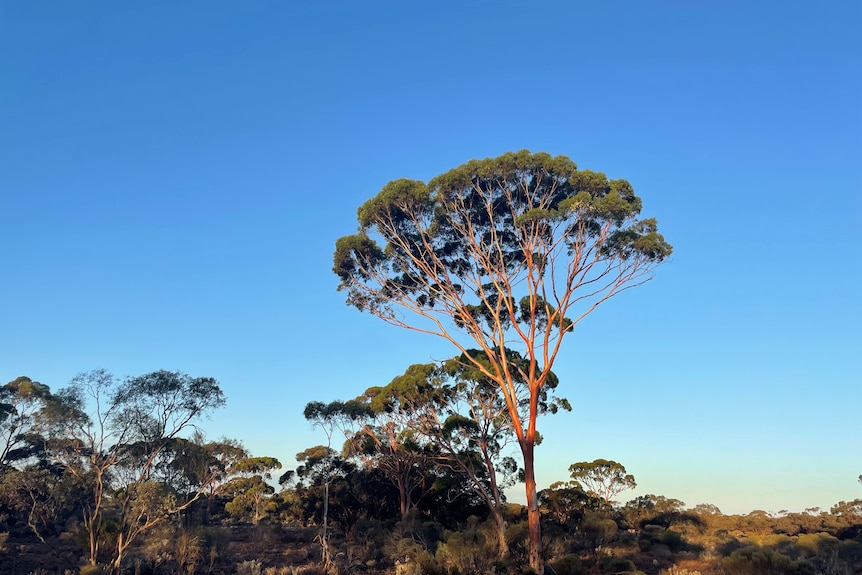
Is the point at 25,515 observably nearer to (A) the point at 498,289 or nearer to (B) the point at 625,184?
(A) the point at 498,289

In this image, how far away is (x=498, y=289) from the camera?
75.2 ft

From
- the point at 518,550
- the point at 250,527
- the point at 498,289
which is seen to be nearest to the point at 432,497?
the point at 250,527

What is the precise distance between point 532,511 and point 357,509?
27095 millimetres

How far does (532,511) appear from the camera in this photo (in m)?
20.1

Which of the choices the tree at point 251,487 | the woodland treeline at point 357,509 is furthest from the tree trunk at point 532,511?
the tree at point 251,487

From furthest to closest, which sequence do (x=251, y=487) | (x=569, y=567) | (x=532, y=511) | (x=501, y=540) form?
(x=251, y=487), (x=501, y=540), (x=569, y=567), (x=532, y=511)

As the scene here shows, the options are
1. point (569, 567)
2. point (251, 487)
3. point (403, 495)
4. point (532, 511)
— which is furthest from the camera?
point (251, 487)

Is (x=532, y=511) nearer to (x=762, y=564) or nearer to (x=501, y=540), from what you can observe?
(x=501, y=540)

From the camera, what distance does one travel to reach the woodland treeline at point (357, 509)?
2338 centimetres

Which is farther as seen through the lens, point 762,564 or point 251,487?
point 251,487

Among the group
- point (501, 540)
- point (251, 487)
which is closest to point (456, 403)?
point (501, 540)

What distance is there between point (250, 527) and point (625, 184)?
35599mm

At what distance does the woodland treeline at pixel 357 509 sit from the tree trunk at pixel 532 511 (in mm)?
458

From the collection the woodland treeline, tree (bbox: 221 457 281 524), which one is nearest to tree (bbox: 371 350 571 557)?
the woodland treeline
